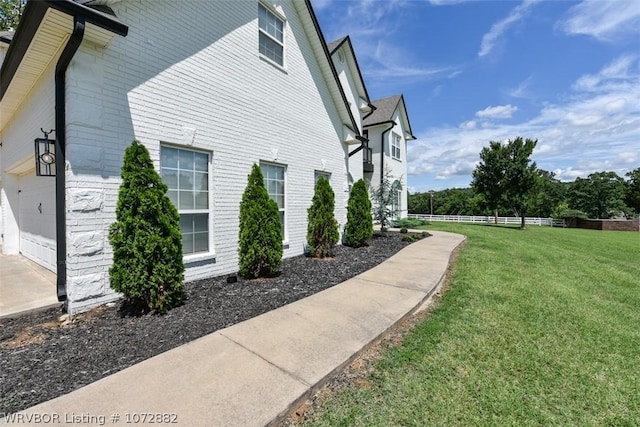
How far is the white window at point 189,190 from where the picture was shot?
4.84 meters

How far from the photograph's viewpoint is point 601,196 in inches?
1394

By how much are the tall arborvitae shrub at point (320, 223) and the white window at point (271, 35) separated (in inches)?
138

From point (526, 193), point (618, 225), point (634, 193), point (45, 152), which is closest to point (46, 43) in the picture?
point (45, 152)

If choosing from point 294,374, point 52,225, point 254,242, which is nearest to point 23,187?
point 52,225

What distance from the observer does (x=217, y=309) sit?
4.01 m

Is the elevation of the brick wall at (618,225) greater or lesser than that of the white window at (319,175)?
lesser

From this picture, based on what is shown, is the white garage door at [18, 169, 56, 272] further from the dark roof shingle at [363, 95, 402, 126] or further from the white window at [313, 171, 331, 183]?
the dark roof shingle at [363, 95, 402, 126]

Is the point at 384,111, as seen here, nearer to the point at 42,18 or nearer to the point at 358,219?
the point at 358,219

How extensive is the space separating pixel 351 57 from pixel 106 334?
14.2 metres

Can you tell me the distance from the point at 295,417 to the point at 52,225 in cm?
601

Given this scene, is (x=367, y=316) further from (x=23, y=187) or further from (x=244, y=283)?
(x=23, y=187)

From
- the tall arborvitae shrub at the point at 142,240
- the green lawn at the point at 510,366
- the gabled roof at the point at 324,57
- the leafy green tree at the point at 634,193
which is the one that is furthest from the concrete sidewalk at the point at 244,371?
the leafy green tree at the point at 634,193

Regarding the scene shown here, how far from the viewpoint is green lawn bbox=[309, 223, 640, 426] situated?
2.16 metres

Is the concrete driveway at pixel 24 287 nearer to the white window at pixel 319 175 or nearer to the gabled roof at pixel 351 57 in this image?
the white window at pixel 319 175
